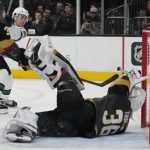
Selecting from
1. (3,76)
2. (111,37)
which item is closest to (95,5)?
(111,37)

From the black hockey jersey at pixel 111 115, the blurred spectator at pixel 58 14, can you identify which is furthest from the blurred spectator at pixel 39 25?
the black hockey jersey at pixel 111 115

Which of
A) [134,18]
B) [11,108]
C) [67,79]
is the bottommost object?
[11,108]

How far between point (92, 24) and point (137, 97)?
15.5 ft

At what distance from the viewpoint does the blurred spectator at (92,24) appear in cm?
860

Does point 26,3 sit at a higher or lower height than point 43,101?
higher

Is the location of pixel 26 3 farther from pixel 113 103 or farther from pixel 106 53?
pixel 113 103

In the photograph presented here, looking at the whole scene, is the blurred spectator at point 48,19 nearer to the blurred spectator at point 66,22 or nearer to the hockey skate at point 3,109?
the blurred spectator at point 66,22

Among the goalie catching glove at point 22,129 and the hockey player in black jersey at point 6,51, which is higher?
the hockey player in black jersey at point 6,51

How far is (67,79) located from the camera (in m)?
3.85

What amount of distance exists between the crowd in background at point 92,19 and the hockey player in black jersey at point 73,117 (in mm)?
4479

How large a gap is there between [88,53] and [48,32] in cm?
107

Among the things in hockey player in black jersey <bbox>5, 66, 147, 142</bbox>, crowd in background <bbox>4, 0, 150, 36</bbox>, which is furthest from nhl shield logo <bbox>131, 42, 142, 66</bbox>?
hockey player in black jersey <bbox>5, 66, 147, 142</bbox>

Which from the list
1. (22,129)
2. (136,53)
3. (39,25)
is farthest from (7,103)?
(39,25)

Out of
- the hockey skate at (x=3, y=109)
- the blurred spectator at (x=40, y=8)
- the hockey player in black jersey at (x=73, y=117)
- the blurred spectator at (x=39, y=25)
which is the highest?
the blurred spectator at (x=40, y=8)
